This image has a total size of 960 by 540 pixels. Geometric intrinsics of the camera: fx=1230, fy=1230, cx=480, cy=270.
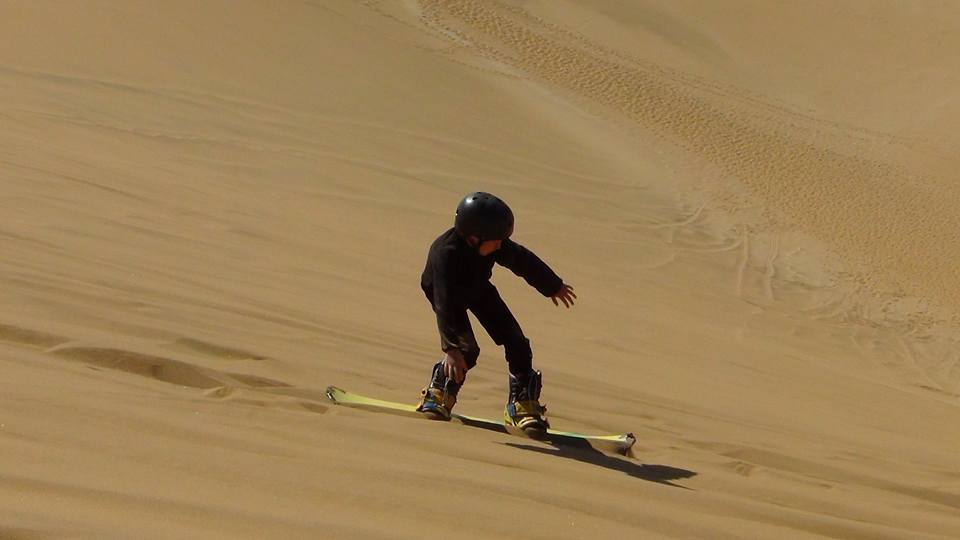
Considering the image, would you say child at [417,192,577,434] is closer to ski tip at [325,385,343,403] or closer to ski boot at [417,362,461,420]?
ski boot at [417,362,461,420]

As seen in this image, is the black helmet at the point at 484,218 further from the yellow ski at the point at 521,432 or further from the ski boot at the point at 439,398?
the yellow ski at the point at 521,432

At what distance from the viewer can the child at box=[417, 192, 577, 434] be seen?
4.28 m

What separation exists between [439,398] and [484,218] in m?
0.73

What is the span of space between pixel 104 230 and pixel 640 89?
16.4 m

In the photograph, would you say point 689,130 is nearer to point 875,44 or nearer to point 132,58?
point 132,58

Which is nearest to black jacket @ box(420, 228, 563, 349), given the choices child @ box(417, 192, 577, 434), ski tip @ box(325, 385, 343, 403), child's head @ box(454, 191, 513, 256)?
child @ box(417, 192, 577, 434)

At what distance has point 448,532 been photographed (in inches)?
114

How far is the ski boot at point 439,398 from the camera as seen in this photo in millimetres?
4480

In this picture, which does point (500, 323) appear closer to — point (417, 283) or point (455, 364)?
point (455, 364)

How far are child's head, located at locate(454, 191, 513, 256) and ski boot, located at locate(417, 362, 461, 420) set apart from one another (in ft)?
1.87

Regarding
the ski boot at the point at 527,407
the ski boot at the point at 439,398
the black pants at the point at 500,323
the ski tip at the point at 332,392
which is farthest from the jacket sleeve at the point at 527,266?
the ski tip at the point at 332,392

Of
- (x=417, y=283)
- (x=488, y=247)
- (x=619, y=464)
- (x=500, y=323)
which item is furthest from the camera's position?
(x=417, y=283)

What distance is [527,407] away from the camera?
4.53m

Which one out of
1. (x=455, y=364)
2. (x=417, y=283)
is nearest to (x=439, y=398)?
(x=455, y=364)
